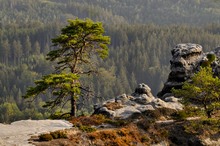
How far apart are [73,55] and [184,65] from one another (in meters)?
21.3

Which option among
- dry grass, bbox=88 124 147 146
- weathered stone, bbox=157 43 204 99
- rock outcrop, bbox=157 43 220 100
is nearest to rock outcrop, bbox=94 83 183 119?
dry grass, bbox=88 124 147 146

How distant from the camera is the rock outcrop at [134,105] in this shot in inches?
2103

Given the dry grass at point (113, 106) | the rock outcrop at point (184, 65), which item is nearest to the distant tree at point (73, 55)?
the dry grass at point (113, 106)

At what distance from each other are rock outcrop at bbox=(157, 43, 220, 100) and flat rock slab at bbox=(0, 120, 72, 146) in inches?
1069

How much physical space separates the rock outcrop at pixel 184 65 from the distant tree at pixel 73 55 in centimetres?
1604

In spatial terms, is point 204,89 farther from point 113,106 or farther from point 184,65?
point 184,65

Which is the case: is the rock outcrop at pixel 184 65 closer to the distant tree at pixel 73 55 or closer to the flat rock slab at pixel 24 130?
the distant tree at pixel 73 55

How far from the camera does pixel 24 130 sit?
41.8 m

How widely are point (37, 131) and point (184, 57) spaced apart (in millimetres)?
36024

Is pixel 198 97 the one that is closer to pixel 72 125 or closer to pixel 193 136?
pixel 193 136

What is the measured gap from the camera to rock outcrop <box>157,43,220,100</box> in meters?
68.0

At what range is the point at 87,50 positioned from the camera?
58.5 m

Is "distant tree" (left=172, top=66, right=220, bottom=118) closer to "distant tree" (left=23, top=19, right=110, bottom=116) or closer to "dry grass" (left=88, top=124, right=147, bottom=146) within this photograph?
"dry grass" (left=88, top=124, right=147, bottom=146)

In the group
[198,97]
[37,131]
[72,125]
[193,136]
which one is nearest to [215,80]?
[198,97]
